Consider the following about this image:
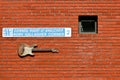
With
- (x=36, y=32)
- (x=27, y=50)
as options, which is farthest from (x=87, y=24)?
(x=27, y=50)

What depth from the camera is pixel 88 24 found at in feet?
41.7

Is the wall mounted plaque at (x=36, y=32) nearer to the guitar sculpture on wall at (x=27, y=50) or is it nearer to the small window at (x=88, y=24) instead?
the guitar sculpture on wall at (x=27, y=50)

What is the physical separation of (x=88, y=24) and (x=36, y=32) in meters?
1.38

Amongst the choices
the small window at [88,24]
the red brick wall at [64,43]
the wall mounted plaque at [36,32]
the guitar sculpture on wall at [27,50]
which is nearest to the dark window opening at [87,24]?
the small window at [88,24]

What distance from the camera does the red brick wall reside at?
12430mm

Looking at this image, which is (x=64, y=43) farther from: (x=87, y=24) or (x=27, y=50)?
(x=27, y=50)

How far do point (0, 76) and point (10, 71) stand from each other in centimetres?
28

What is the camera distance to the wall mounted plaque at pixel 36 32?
12.5 m

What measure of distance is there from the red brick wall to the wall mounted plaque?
106 mm

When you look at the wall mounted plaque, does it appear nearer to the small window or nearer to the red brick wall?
the red brick wall

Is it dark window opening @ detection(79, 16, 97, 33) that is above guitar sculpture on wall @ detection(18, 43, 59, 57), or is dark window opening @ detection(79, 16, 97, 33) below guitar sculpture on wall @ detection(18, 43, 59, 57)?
above

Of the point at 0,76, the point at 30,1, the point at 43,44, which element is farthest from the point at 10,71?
the point at 30,1

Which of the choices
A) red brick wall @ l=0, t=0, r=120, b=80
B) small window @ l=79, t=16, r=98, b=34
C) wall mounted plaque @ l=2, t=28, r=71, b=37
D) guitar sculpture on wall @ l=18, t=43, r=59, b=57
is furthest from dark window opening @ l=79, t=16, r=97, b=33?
guitar sculpture on wall @ l=18, t=43, r=59, b=57

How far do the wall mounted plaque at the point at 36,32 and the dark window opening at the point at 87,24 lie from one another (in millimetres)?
421
